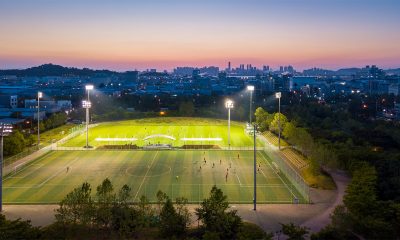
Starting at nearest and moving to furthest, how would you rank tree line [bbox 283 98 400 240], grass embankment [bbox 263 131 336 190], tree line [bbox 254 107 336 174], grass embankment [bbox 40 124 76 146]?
tree line [bbox 283 98 400 240], grass embankment [bbox 263 131 336 190], tree line [bbox 254 107 336 174], grass embankment [bbox 40 124 76 146]

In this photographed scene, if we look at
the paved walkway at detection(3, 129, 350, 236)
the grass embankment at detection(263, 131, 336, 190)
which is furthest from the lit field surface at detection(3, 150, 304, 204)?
the grass embankment at detection(263, 131, 336, 190)

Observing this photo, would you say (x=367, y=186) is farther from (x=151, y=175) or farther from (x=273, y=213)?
(x=151, y=175)

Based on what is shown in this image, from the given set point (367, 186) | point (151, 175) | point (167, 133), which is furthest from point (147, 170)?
point (167, 133)

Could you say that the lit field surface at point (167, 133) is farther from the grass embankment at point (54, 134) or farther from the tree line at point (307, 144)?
the tree line at point (307, 144)

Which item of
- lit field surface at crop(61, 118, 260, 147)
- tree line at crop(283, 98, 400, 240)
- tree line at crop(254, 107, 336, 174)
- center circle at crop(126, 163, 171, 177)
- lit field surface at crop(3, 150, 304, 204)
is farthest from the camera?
lit field surface at crop(61, 118, 260, 147)

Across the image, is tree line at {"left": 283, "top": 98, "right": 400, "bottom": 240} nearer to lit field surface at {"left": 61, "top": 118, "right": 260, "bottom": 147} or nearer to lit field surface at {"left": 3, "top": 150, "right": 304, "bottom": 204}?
lit field surface at {"left": 3, "top": 150, "right": 304, "bottom": 204}

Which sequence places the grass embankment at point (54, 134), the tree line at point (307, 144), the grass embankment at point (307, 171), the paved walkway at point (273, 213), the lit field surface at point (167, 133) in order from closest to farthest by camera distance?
the paved walkway at point (273, 213) < the grass embankment at point (307, 171) < the tree line at point (307, 144) < the grass embankment at point (54, 134) < the lit field surface at point (167, 133)

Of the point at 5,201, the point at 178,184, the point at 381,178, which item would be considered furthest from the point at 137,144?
the point at 381,178

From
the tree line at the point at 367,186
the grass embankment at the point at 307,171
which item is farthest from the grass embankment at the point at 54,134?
the tree line at the point at 367,186
